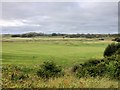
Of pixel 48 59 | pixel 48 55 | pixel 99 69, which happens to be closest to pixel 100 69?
pixel 99 69

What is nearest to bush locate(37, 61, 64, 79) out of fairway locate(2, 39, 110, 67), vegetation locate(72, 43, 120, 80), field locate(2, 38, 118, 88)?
field locate(2, 38, 118, 88)

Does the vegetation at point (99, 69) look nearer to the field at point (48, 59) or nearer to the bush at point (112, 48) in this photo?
the field at point (48, 59)

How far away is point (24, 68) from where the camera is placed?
19.5 m

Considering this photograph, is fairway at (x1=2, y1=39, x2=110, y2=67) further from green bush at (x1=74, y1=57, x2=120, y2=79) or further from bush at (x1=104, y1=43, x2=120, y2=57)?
green bush at (x1=74, y1=57, x2=120, y2=79)

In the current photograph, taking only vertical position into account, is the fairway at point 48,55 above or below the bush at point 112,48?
below

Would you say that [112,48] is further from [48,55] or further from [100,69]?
[48,55]

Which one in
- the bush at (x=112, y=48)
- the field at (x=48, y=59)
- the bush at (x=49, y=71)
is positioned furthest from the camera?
the bush at (x=112, y=48)

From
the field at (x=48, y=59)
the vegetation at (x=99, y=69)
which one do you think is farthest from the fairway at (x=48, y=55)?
the vegetation at (x=99, y=69)

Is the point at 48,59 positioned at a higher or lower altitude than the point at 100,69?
higher

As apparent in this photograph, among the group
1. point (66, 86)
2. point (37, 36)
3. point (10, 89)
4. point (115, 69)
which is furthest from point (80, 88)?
point (37, 36)

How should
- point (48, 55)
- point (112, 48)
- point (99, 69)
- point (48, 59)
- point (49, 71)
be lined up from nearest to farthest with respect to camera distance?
point (49, 71), point (99, 69), point (48, 59), point (112, 48), point (48, 55)

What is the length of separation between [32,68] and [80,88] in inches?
380

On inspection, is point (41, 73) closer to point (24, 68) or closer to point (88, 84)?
point (24, 68)

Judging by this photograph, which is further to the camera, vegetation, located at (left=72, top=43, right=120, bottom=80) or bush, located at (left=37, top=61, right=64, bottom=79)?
bush, located at (left=37, top=61, right=64, bottom=79)
